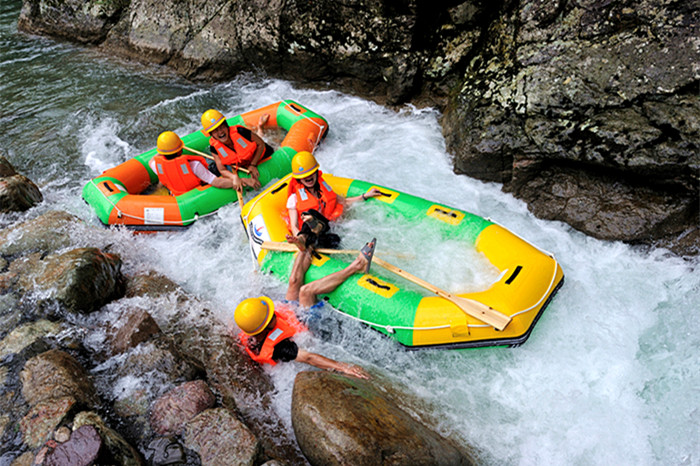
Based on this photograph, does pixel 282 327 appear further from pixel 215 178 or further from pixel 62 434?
pixel 215 178

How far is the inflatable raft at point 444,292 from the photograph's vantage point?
405 cm

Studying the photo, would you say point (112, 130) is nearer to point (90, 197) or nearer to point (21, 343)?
point (90, 197)

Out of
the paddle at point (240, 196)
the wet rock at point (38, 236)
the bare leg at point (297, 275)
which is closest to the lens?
the bare leg at point (297, 275)

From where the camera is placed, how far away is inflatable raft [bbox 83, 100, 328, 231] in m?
5.83

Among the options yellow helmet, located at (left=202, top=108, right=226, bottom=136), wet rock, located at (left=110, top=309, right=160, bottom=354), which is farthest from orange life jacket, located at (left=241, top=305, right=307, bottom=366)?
yellow helmet, located at (left=202, top=108, right=226, bottom=136)

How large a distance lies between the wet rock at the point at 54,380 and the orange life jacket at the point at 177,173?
2661mm

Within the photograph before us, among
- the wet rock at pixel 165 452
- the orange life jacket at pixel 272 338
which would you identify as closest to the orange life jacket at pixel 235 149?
the orange life jacket at pixel 272 338

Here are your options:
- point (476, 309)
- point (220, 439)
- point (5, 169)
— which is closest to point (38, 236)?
point (5, 169)

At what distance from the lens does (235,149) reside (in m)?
6.15

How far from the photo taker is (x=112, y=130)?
A: 8086 millimetres

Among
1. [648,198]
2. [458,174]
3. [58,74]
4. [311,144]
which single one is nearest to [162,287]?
[311,144]

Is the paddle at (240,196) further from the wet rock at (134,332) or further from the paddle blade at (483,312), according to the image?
the paddle blade at (483,312)

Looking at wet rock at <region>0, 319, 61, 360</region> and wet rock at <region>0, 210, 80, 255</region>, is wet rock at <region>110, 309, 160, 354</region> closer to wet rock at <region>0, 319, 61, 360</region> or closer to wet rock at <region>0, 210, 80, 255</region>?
wet rock at <region>0, 319, 61, 360</region>

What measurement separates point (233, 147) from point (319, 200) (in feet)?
5.67
